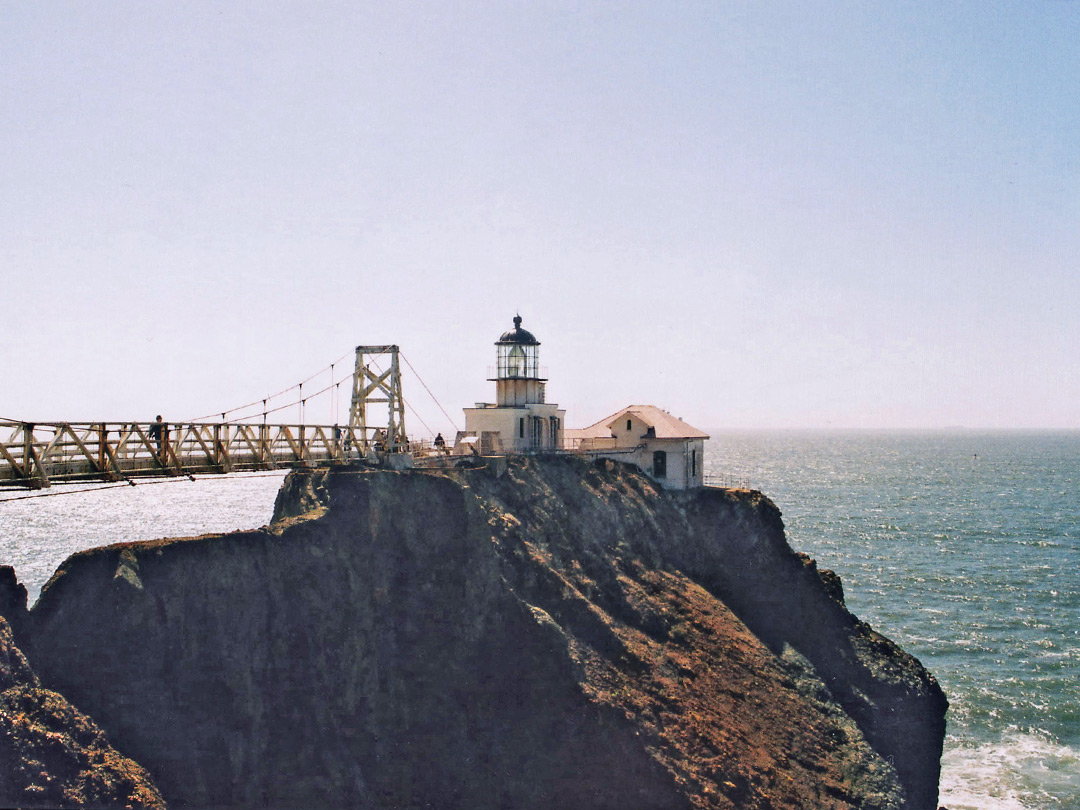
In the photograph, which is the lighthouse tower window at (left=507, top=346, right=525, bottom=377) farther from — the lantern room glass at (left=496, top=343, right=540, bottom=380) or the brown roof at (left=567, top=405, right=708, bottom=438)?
the brown roof at (left=567, top=405, right=708, bottom=438)

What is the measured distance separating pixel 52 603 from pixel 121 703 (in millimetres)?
4674

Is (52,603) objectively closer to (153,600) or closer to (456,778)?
(153,600)

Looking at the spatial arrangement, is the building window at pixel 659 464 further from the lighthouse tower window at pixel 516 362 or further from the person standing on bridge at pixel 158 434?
the person standing on bridge at pixel 158 434

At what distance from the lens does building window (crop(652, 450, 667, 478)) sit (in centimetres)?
5791

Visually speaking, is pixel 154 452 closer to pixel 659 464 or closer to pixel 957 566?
pixel 659 464

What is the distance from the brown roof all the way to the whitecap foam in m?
23.8

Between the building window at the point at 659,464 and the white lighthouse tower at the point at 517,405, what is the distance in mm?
6807

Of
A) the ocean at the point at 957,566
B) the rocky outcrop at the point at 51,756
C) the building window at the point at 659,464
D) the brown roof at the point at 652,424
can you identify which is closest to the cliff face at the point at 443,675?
the rocky outcrop at the point at 51,756

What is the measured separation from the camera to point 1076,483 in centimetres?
14625

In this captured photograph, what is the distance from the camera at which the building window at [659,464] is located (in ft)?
190

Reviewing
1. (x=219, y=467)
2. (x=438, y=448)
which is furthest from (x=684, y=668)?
(x=219, y=467)

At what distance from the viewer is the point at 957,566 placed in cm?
7806

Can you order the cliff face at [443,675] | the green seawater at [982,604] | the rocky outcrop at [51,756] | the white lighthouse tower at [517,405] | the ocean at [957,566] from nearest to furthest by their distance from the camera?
1. the rocky outcrop at [51,756]
2. the cliff face at [443,675]
3. the green seawater at [982,604]
4. the ocean at [957,566]
5. the white lighthouse tower at [517,405]

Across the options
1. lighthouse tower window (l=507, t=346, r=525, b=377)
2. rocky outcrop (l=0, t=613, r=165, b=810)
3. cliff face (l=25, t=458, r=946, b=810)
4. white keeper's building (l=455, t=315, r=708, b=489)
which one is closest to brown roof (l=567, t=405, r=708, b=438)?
white keeper's building (l=455, t=315, r=708, b=489)
